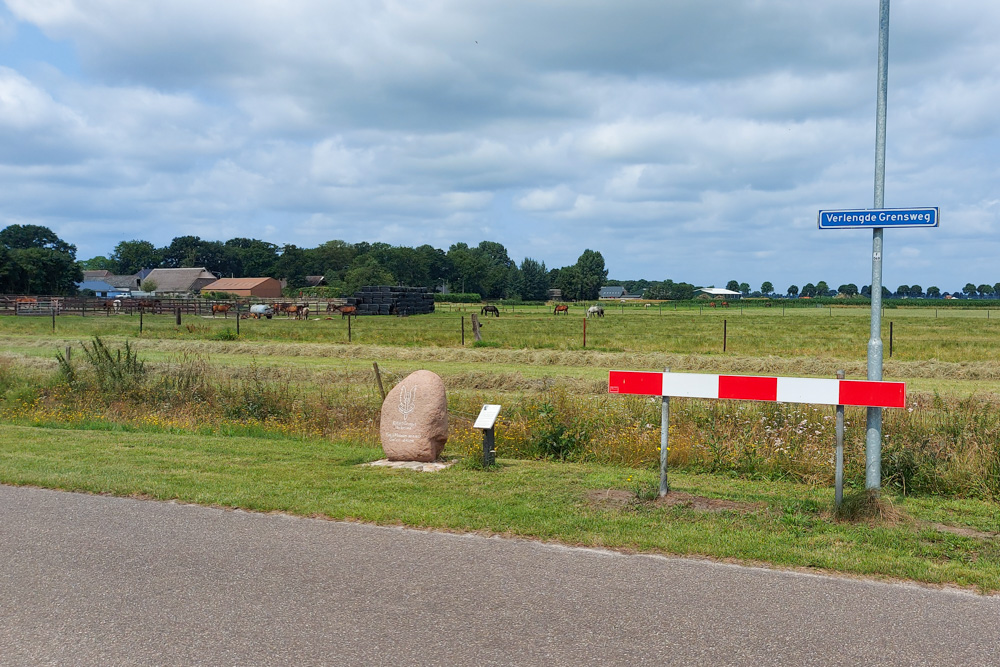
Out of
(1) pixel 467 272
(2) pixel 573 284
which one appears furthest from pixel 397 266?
(2) pixel 573 284

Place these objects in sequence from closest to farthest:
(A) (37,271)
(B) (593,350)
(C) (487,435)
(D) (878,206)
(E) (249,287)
Answer: (D) (878,206), (C) (487,435), (B) (593,350), (A) (37,271), (E) (249,287)

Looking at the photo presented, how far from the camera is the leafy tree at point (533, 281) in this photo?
17025 cm

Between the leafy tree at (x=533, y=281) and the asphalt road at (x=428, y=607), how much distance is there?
160152 mm

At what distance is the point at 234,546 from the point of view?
6387 mm

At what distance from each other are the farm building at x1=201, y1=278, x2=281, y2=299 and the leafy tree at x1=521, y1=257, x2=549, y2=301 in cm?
5158

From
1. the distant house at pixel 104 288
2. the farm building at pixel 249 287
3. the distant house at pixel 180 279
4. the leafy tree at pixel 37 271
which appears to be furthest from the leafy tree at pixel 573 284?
the leafy tree at pixel 37 271

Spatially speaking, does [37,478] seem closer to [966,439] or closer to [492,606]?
[492,606]

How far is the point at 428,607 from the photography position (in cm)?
505

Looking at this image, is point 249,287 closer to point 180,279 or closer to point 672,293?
point 180,279

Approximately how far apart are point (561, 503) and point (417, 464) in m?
2.72

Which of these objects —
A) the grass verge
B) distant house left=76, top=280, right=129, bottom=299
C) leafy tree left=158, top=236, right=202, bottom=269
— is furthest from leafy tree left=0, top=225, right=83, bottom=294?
the grass verge

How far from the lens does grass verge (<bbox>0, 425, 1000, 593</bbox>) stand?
20.7ft

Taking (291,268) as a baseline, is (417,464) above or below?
below

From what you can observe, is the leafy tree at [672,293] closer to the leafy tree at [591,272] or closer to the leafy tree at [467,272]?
the leafy tree at [591,272]
